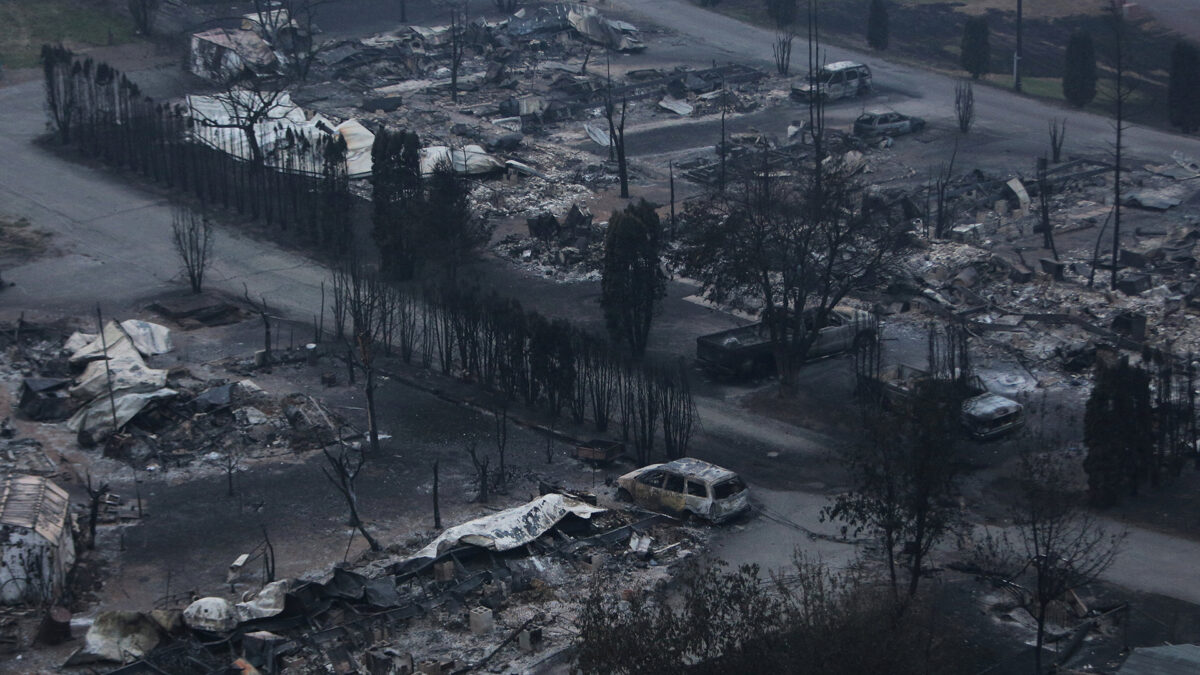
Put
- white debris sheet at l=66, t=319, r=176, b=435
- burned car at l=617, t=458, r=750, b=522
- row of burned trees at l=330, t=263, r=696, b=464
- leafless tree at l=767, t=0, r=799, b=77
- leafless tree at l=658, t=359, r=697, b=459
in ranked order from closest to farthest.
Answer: burned car at l=617, t=458, r=750, b=522
leafless tree at l=658, t=359, r=697, b=459
row of burned trees at l=330, t=263, r=696, b=464
white debris sheet at l=66, t=319, r=176, b=435
leafless tree at l=767, t=0, r=799, b=77

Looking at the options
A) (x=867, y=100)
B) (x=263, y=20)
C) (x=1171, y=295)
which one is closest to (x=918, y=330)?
(x=1171, y=295)

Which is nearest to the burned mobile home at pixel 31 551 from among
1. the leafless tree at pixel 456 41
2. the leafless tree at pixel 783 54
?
the leafless tree at pixel 456 41

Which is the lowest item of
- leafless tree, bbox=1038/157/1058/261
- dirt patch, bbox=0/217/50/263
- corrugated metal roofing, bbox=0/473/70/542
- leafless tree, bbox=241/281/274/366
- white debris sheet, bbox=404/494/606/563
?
white debris sheet, bbox=404/494/606/563

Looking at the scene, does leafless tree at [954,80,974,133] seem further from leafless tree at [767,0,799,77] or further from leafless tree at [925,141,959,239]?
leafless tree at [767,0,799,77]

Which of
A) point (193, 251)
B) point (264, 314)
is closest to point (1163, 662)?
point (264, 314)

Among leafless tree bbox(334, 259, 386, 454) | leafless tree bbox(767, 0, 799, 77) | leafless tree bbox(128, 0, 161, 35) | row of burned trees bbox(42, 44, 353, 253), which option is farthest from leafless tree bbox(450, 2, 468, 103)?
leafless tree bbox(334, 259, 386, 454)

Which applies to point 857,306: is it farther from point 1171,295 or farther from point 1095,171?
point 1095,171
